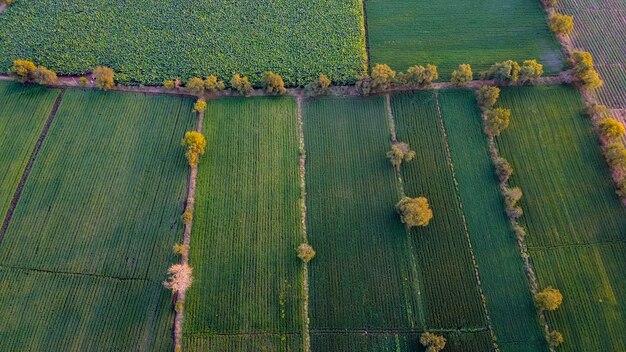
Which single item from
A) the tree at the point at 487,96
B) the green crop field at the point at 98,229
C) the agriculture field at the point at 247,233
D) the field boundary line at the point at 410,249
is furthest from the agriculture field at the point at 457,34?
the green crop field at the point at 98,229

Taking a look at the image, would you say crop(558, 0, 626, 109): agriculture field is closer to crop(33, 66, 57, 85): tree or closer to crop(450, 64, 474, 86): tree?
crop(450, 64, 474, 86): tree

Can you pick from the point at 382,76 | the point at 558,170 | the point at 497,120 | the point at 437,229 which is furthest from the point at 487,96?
the point at 437,229

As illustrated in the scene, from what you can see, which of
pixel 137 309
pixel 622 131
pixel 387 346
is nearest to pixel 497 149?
pixel 622 131

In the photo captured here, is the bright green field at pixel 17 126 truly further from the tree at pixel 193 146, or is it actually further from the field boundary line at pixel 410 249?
the field boundary line at pixel 410 249

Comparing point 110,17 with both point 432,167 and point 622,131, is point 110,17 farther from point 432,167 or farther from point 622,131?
point 622,131

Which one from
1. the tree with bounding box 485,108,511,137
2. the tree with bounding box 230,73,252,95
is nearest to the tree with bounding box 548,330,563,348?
the tree with bounding box 485,108,511,137

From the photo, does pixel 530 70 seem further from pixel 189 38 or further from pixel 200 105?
pixel 189 38
